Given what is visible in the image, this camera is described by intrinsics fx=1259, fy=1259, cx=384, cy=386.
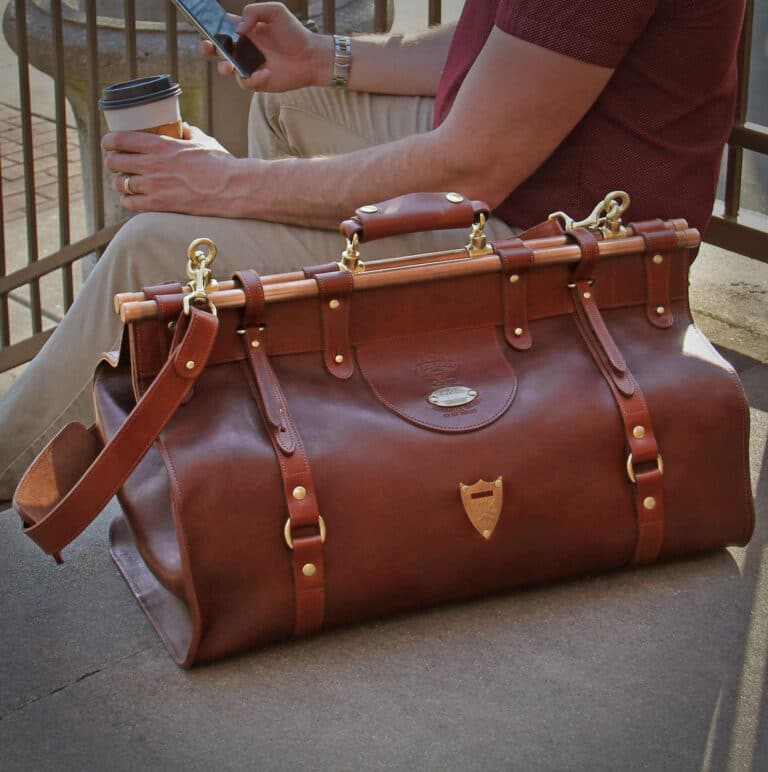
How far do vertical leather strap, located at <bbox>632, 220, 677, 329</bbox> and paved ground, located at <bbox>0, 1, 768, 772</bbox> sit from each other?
1.36ft

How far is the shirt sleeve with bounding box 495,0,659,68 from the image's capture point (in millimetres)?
2014

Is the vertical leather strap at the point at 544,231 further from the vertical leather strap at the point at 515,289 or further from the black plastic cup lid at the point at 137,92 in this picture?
the black plastic cup lid at the point at 137,92

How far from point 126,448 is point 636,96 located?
1.07 meters

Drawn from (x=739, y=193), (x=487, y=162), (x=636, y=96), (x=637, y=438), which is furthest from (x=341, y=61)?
(x=637, y=438)

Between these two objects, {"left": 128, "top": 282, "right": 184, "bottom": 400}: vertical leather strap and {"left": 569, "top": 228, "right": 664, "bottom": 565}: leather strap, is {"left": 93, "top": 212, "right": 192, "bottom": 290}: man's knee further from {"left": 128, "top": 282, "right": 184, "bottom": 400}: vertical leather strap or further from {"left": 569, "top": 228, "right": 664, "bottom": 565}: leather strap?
{"left": 569, "top": 228, "right": 664, "bottom": 565}: leather strap

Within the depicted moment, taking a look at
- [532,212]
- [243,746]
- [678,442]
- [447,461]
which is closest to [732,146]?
[532,212]

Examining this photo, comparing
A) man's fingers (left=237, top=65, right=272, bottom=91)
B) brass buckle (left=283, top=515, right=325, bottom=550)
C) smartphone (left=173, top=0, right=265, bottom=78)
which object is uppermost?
smartphone (left=173, top=0, right=265, bottom=78)

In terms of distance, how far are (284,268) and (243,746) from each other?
921 mm

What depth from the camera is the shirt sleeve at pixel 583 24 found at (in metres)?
2.01

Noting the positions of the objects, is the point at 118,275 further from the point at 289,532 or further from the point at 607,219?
the point at 607,219

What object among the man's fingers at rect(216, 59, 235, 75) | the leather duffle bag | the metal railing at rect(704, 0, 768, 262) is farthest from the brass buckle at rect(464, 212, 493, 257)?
the metal railing at rect(704, 0, 768, 262)

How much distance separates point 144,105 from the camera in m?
2.27

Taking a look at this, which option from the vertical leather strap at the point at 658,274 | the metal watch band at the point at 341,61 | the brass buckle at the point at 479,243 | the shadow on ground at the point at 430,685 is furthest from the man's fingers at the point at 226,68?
the shadow on ground at the point at 430,685

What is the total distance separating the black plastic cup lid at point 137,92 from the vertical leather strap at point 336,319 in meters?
0.57
